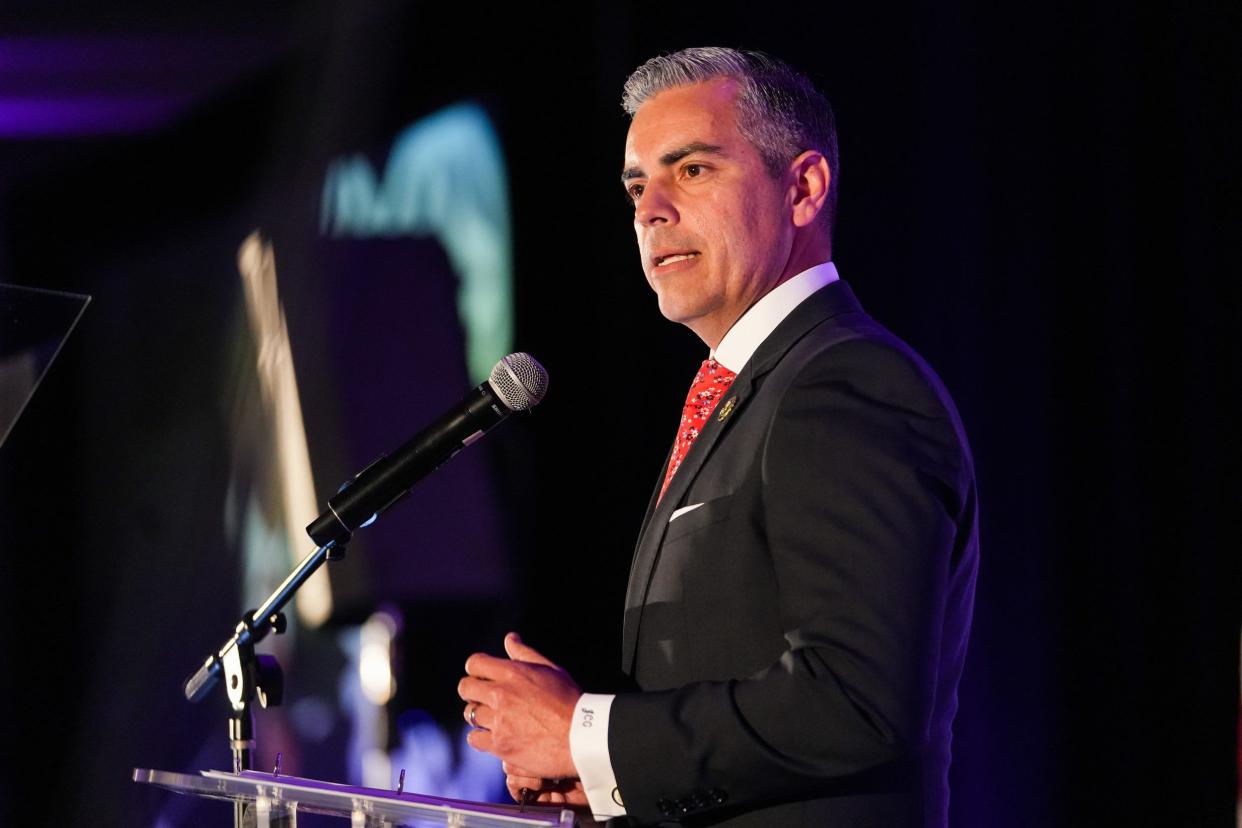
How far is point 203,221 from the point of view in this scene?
3.55m

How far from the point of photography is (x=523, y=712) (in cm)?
132

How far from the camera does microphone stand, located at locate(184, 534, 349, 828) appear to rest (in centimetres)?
168

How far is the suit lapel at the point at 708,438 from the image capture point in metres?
1.51

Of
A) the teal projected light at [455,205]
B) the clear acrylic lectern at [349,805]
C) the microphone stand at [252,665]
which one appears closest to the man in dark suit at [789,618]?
the clear acrylic lectern at [349,805]

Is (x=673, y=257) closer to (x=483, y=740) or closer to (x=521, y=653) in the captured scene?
(x=521, y=653)

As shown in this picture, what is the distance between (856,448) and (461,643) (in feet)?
7.66

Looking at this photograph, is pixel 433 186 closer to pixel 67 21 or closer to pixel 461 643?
pixel 67 21

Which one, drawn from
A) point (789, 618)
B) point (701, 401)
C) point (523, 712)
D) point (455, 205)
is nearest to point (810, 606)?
point (789, 618)

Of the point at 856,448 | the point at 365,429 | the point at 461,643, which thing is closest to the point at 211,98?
the point at 365,429

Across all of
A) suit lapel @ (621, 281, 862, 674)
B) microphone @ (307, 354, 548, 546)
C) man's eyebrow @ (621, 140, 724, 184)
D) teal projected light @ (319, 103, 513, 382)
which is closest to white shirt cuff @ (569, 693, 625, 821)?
suit lapel @ (621, 281, 862, 674)

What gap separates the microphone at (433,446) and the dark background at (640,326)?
1.40 metres

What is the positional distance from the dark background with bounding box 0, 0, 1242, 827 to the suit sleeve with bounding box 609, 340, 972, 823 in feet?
4.17

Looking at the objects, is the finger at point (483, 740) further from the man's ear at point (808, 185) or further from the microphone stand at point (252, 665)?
the man's ear at point (808, 185)

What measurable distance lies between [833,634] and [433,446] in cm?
61
